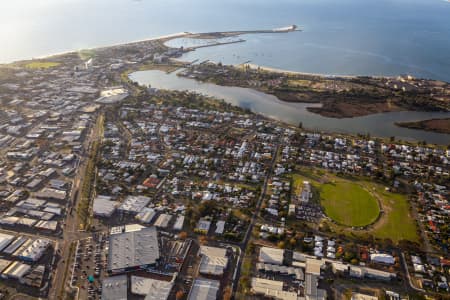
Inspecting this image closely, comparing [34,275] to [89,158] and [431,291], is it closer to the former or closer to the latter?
[89,158]

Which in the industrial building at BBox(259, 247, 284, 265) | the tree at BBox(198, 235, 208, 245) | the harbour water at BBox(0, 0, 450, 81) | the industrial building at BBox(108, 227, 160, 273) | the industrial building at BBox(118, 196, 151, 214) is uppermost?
the harbour water at BBox(0, 0, 450, 81)

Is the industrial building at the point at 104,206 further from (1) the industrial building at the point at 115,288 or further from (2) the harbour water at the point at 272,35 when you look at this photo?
(2) the harbour water at the point at 272,35

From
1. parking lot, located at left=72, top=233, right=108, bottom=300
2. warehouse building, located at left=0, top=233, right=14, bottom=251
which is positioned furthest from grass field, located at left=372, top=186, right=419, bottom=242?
warehouse building, located at left=0, top=233, right=14, bottom=251

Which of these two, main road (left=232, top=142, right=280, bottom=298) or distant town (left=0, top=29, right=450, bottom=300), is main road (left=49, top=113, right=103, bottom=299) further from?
main road (left=232, top=142, right=280, bottom=298)

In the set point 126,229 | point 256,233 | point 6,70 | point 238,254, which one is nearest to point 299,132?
point 256,233

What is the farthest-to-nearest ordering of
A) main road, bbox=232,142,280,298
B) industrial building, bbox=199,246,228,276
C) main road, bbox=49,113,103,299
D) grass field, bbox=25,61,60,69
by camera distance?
grass field, bbox=25,61,60,69
industrial building, bbox=199,246,228,276
main road, bbox=232,142,280,298
main road, bbox=49,113,103,299

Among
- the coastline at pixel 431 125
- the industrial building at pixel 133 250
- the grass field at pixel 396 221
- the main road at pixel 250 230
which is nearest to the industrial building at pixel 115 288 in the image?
the industrial building at pixel 133 250
